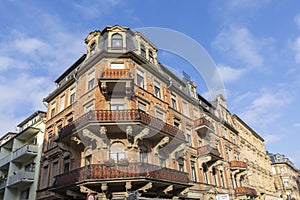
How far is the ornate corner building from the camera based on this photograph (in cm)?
1438

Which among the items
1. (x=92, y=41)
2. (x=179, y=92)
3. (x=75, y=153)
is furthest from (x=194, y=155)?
(x=92, y=41)

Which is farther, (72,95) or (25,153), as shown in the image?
(25,153)

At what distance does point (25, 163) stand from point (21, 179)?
369cm

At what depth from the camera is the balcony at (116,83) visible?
623 inches

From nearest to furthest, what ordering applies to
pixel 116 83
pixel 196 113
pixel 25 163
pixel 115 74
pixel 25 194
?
pixel 116 83
pixel 115 74
pixel 25 194
pixel 25 163
pixel 196 113

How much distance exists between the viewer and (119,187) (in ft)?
47.2

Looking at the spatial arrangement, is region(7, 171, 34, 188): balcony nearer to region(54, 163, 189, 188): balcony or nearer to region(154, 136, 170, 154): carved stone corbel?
region(54, 163, 189, 188): balcony

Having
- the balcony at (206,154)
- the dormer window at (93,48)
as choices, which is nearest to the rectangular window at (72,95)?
the dormer window at (93,48)

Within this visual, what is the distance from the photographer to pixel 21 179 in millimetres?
21781

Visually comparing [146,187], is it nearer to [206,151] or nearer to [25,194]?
[206,151]

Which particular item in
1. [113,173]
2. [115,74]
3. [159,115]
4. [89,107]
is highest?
[115,74]

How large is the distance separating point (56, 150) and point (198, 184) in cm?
1217

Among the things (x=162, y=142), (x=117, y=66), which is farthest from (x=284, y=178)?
(x=117, y=66)

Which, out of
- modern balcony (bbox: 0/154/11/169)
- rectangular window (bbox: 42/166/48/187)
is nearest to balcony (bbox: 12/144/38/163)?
modern balcony (bbox: 0/154/11/169)
